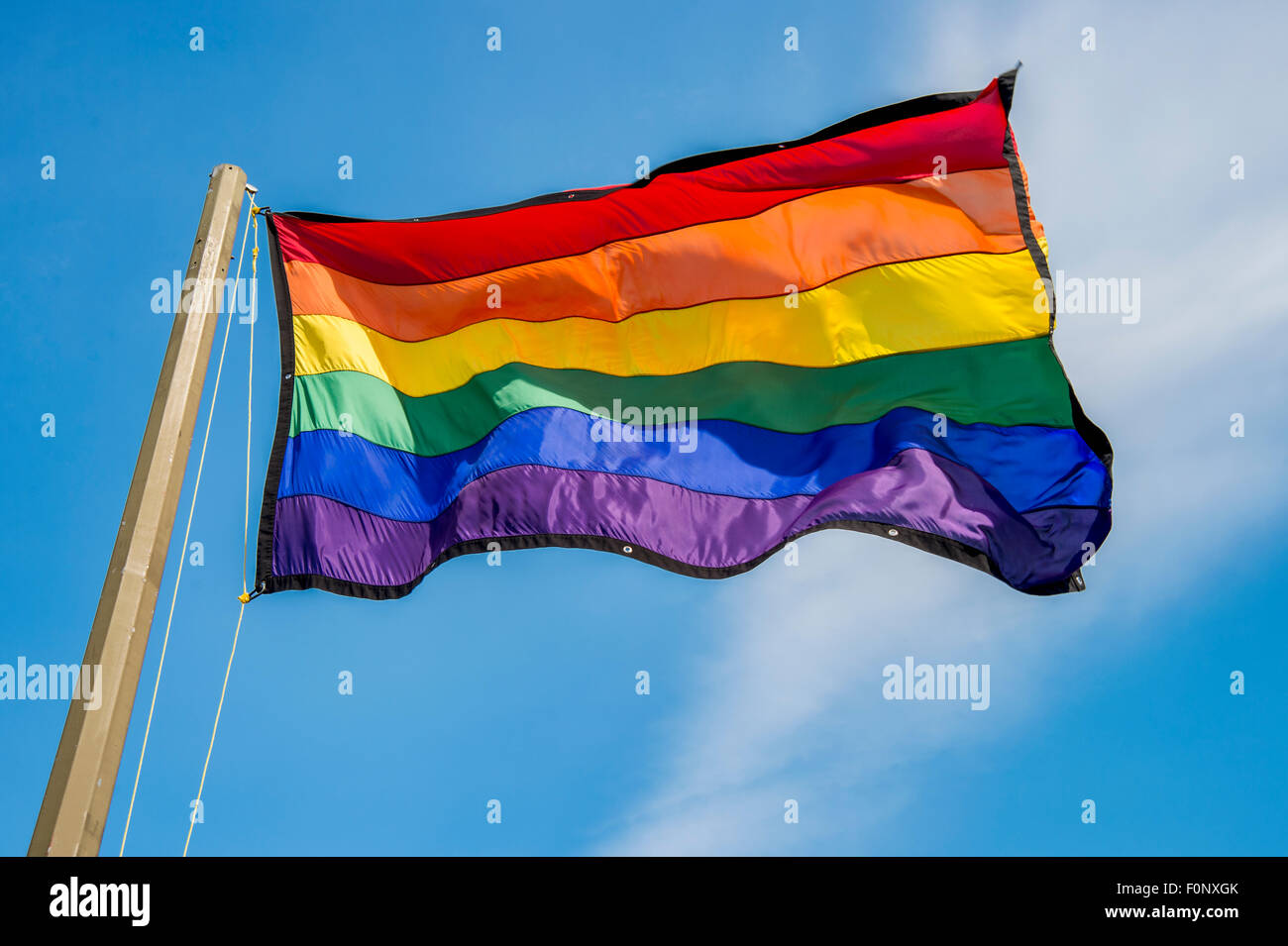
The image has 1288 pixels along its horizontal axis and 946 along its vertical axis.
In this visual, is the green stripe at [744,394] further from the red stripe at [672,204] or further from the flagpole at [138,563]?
the flagpole at [138,563]

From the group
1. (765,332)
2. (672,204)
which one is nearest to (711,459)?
(765,332)

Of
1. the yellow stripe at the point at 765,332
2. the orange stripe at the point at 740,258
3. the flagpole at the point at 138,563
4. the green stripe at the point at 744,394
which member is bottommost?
the flagpole at the point at 138,563

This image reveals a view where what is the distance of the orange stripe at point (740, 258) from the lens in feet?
28.5

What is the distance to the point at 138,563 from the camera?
4.82 m

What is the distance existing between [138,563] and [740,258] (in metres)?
5.54

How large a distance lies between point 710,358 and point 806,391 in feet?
2.73

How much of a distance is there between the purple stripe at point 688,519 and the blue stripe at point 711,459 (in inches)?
4.0

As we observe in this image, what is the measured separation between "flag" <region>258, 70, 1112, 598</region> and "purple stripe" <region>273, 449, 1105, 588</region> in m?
0.02

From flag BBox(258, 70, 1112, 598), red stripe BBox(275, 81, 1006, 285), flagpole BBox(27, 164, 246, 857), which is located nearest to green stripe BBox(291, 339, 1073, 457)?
flag BBox(258, 70, 1112, 598)

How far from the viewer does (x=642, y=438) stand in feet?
28.1

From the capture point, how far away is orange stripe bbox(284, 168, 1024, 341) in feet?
28.5

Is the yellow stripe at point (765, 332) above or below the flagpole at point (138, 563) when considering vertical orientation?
above

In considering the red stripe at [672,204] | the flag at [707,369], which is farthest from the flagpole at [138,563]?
the red stripe at [672,204]

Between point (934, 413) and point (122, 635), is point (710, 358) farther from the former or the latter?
point (122, 635)
